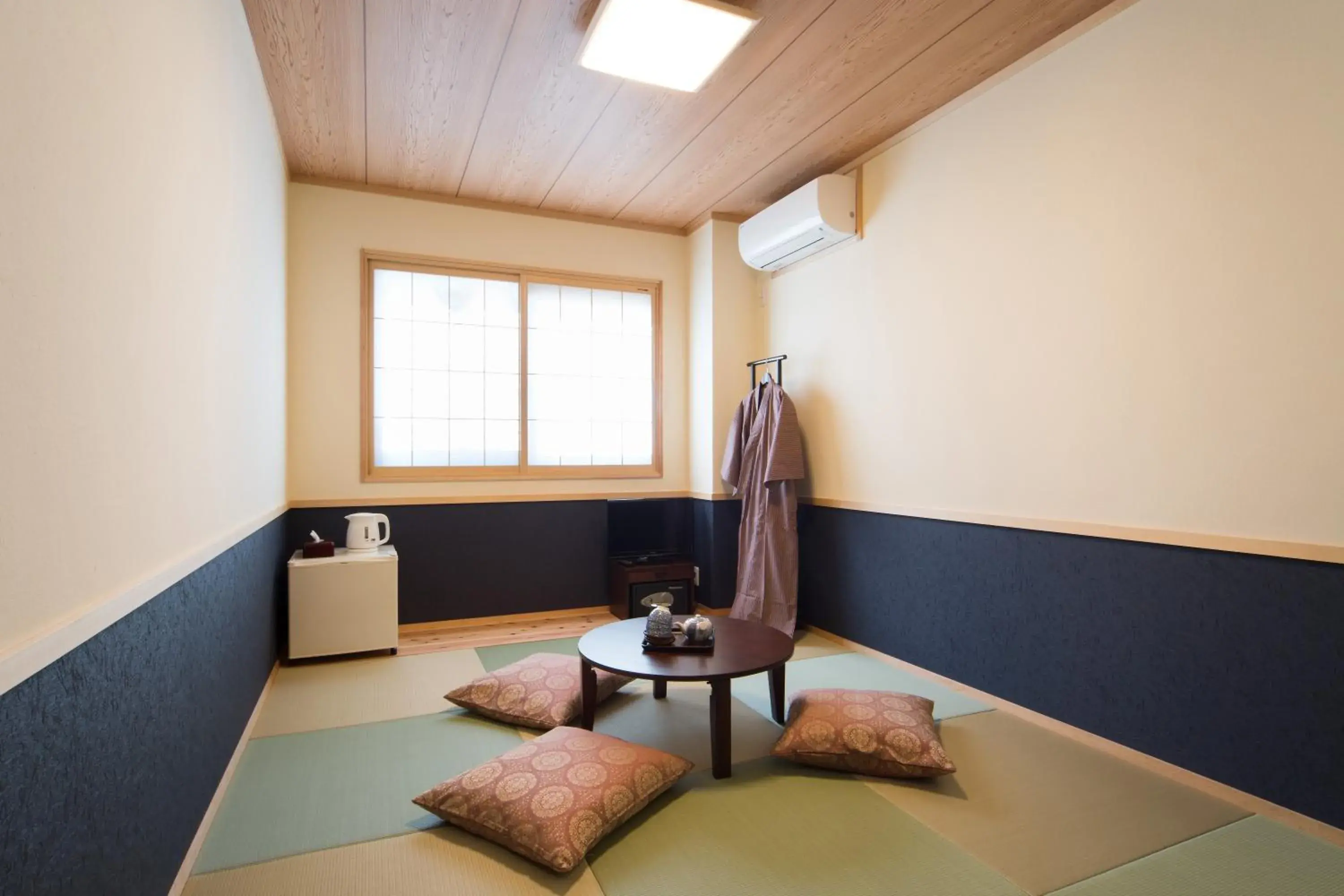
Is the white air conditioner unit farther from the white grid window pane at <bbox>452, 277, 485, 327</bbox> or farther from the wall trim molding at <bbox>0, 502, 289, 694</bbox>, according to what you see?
the wall trim molding at <bbox>0, 502, 289, 694</bbox>

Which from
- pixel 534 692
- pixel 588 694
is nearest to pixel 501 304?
pixel 534 692

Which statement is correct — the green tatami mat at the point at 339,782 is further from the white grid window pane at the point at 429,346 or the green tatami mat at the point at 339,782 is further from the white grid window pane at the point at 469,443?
the white grid window pane at the point at 429,346

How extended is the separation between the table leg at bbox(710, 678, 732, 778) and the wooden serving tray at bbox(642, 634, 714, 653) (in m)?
0.26

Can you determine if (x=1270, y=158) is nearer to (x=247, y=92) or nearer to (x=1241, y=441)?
(x=1241, y=441)

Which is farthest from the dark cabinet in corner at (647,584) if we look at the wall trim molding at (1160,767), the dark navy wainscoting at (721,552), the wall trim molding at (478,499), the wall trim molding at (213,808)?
the wall trim molding at (213,808)

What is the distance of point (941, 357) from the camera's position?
127 inches

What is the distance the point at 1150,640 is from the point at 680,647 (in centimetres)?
157

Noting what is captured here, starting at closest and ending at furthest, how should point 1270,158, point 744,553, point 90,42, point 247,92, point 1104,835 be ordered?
point 90,42 < point 1104,835 < point 1270,158 < point 247,92 < point 744,553

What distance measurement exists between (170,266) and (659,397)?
3401mm

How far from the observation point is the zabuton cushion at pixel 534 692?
2.63 meters

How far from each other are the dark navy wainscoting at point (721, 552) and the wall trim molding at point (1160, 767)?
1419 millimetres

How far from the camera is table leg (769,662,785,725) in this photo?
267 centimetres

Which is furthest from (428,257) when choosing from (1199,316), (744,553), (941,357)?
(1199,316)

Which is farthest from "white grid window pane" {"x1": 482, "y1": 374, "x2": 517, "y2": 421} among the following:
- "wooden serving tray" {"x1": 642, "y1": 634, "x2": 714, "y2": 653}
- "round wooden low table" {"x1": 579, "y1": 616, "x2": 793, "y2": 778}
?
"wooden serving tray" {"x1": 642, "y1": 634, "x2": 714, "y2": 653}
